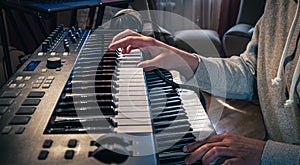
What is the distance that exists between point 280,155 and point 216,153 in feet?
0.44

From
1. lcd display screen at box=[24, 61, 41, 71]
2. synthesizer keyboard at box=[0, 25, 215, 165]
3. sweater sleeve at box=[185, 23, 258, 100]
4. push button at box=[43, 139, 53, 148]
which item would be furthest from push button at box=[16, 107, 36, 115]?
sweater sleeve at box=[185, 23, 258, 100]

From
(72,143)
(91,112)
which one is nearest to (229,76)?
(91,112)

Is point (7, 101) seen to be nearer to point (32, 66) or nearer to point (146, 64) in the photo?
point (32, 66)

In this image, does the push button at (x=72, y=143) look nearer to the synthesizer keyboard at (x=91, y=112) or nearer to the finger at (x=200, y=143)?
the synthesizer keyboard at (x=91, y=112)

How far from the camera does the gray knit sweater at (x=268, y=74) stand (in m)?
0.89

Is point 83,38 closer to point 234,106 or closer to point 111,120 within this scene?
point 111,120

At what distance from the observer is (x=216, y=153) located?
2.40 feet

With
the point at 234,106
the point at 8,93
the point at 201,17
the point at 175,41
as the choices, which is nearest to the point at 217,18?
the point at 201,17

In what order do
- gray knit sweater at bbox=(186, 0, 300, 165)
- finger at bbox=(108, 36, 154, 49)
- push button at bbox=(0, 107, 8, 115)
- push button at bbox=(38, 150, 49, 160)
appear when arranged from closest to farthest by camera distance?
push button at bbox=(38, 150, 49, 160), push button at bbox=(0, 107, 8, 115), gray knit sweater at bbox=(186, 0, 300, 165), finger at bbox=(108, 36, 154, 49)

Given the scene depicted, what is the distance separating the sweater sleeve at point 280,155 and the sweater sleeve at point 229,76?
29 cm

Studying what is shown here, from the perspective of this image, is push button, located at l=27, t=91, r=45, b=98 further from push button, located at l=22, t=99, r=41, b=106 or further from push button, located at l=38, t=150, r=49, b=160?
push button, located at l=38, t=150, r=49, b=160

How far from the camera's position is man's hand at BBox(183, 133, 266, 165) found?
2.36ft

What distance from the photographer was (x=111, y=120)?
713 mm

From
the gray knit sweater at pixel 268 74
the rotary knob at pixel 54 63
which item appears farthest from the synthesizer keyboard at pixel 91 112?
the gray knit sweater at pixel 268 74
